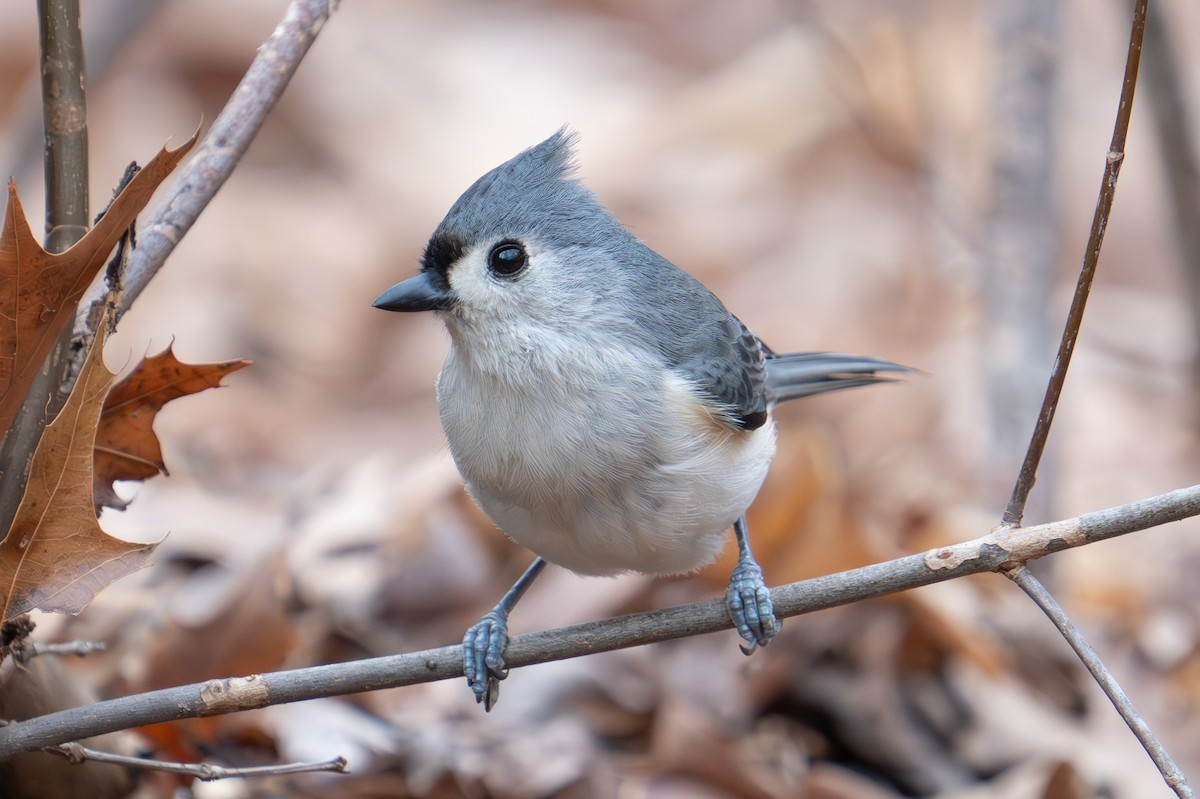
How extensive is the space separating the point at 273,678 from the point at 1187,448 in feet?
11.5

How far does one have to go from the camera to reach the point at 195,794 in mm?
2074

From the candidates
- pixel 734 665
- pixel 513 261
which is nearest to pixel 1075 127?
pixel 734 665

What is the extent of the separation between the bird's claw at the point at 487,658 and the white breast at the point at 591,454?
0.20m

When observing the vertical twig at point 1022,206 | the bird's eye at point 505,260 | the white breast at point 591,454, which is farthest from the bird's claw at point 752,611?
the vertical twig at point 1022,206

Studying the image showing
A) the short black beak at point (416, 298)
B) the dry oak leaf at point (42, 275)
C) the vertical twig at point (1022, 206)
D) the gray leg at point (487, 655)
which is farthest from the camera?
the vertical twig at point (1022, 206)

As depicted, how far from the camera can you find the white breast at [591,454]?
174 centimetres

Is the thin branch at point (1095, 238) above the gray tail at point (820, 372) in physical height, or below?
below

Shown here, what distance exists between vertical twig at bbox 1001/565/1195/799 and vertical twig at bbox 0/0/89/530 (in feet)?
4.15

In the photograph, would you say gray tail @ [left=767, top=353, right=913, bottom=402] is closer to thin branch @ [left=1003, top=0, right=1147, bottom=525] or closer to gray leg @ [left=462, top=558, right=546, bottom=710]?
gray leg @ [left=462, top=558, right=546, bottom=710]

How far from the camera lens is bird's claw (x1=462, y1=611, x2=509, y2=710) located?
191 cm

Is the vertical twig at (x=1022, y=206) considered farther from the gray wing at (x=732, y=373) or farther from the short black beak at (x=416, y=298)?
the short black beak at (x=416, y=298)

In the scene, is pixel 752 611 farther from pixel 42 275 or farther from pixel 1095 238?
pixel 42 275

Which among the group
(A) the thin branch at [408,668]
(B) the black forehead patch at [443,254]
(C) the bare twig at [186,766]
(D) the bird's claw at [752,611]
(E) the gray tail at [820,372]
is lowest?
(C) the bare twig at [186,766]

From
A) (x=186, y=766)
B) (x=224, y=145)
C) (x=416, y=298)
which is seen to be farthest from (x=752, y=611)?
(x=224, y=145)
